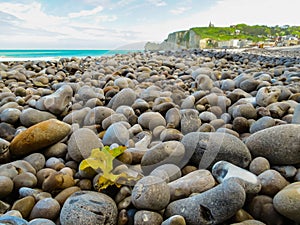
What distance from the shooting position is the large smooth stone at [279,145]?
42.6 inches

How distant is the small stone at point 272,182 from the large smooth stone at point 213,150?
13cm

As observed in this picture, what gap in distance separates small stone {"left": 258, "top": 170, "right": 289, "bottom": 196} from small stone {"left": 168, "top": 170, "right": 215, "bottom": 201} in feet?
0.58

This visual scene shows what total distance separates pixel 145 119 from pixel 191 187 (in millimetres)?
627

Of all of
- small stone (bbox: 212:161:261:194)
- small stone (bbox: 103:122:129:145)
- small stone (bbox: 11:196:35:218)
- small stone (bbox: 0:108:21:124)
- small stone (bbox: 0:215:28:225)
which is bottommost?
small stone (bbox: 11:196:35:218)

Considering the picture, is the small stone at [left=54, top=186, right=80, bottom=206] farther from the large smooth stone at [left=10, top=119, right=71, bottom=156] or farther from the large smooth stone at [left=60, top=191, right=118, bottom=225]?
the large smooth stone at [left=10, top=119, right=71, bottom=156]

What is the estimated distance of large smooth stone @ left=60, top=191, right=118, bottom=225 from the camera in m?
0.87

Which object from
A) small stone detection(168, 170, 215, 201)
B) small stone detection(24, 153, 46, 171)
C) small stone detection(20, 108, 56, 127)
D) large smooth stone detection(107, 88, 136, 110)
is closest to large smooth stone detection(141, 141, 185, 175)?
small stone detection(168, 170, 215, 201)

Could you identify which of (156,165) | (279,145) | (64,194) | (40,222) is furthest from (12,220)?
(279,145)

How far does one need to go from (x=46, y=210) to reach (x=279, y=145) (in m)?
0.93

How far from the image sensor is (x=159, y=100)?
1831mm

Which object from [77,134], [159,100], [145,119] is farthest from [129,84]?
[77,134]

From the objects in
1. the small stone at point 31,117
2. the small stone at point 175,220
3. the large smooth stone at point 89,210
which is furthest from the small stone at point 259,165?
the small stone at point 31,117

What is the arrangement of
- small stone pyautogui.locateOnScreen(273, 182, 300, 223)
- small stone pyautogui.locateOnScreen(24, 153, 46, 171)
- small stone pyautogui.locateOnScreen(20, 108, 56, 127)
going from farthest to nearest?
small stone pyautogui.locateOnScreen(20, 108, 56, 127)
small stone pyautogui.locateOnScreen(24, 153, 46, 171)
small stone pyautogui.locateOnScreen(273, 182, 300, 223)

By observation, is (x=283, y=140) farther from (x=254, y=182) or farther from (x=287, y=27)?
(x=287, y=27)
